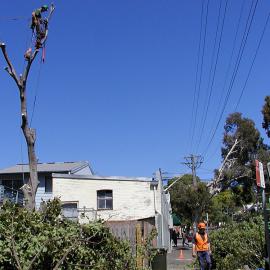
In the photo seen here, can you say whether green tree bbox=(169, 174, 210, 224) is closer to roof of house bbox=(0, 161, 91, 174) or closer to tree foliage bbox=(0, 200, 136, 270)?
roof of house bbox=(0, 161, 91, 174)

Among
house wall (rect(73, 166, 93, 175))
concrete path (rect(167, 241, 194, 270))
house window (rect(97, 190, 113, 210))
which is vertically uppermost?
house wall (rect(73, 166, 93, 175))

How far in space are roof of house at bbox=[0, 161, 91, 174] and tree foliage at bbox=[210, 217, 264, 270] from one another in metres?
29.5

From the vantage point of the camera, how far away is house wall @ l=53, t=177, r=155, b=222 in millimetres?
37938

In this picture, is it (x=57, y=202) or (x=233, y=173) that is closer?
(x=57, y=202)

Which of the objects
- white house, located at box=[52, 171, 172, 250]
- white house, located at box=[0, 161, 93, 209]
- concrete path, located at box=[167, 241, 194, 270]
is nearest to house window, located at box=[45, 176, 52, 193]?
white house, located at box=[0, 161, 93, 209]

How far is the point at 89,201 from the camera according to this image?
37.8 m

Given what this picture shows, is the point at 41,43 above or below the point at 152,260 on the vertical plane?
above

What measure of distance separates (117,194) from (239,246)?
25.4 metres

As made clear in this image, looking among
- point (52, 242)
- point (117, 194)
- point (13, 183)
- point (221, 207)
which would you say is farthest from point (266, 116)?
point (221, 207)

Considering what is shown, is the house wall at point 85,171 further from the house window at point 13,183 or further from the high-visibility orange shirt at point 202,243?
Answer: the high-visibility orange shirt at point 202,243

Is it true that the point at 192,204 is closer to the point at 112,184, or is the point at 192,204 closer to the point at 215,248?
the point at 112,184

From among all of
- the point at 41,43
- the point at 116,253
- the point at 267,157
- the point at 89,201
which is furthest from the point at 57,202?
the point at 267,157

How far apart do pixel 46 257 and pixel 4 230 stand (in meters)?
0.67

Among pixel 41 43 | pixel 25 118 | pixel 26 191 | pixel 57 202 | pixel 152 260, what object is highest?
pixel 41 43
